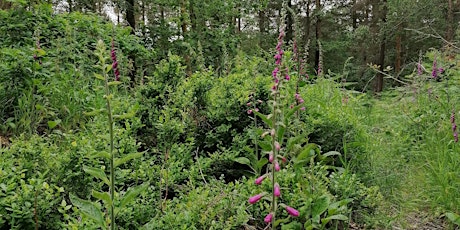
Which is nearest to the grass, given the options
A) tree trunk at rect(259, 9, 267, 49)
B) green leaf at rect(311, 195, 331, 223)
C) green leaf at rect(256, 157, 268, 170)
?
green leaf at rect(311, 195, 331, 223)

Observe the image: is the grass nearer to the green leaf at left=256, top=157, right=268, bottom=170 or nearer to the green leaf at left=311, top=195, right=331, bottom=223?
the green leaf at left=311, top=195, right=331, bottom=223

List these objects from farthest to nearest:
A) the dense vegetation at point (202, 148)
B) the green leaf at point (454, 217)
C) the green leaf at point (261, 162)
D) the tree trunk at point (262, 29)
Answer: the tree trunk at point (262, 29)
the green leaf at point (261, 162)
the green leaf at point (454, 217)
the dense vegetation at point (202, 148)

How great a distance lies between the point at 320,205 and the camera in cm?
180

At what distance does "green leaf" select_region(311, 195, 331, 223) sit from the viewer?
5.86 feet

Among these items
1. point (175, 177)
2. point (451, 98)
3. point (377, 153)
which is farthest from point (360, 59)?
point (175, 177)

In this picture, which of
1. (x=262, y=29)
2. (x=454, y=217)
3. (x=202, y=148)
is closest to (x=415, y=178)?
(x=454, y=217)

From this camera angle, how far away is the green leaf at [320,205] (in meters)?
1.79

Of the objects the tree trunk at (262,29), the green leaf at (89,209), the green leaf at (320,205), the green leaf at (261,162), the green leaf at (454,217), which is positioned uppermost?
the tree trunk at (262,29)

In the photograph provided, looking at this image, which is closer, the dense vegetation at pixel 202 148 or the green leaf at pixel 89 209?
the green leaf at pixel 89 209

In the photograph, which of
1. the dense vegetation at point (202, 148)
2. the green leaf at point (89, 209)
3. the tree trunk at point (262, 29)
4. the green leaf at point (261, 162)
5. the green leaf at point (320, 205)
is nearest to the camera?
the green leaf at point (89, 209)

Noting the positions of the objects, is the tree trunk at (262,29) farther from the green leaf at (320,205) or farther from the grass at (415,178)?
the green leaf at (320,205)

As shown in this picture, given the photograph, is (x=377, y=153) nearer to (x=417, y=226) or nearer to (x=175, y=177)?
(x=417, y=226)

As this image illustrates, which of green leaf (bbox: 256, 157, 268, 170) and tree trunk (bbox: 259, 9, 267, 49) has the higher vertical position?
tree trunk (bbox: 259, 9, 267, 49)

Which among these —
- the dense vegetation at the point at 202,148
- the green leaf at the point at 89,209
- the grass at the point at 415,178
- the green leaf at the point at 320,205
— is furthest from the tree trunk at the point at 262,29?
the green leaf at the point at 89,209
